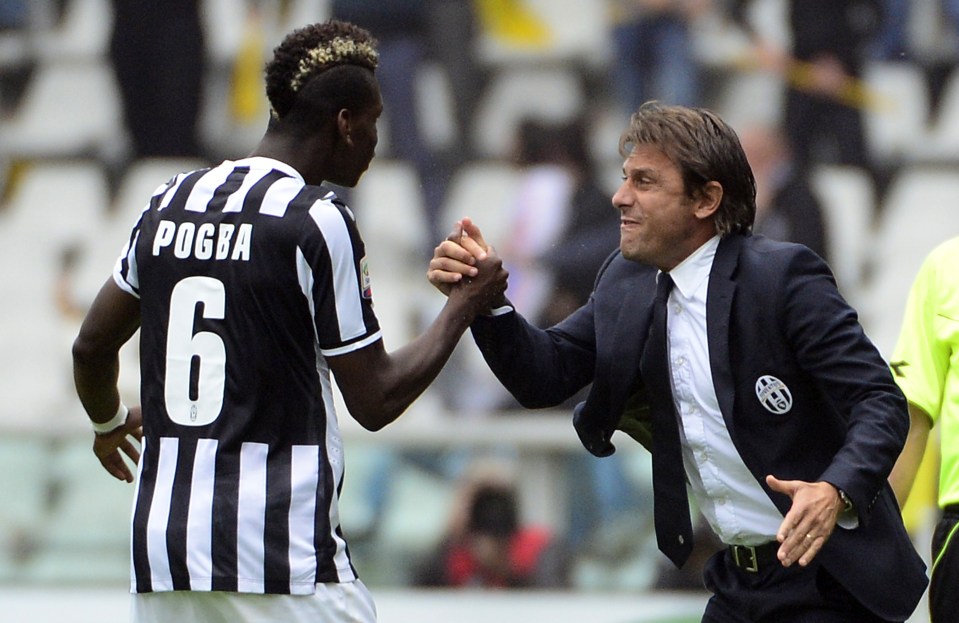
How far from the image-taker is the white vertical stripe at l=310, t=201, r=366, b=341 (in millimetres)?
3127

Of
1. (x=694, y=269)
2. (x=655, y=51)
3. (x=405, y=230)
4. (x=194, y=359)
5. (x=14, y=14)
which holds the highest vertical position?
(x=14, y=14)

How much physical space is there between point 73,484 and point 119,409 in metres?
4.63

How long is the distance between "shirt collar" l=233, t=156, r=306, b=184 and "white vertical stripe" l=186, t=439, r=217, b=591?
0.59 meters

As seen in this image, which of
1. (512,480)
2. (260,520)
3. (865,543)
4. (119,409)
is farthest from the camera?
(512,480)

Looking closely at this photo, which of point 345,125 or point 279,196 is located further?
point 345,125

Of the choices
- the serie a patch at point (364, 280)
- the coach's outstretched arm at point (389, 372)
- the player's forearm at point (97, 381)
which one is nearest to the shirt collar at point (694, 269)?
the coach's outstretched arm at point (389, 372)

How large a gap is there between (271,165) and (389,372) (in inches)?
20.1

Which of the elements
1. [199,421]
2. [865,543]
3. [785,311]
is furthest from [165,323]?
[865,543]

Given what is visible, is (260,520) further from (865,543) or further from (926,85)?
(926,85)

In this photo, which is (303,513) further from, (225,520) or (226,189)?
(226,189)

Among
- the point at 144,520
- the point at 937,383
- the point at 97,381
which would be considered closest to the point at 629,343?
the point at 937,383

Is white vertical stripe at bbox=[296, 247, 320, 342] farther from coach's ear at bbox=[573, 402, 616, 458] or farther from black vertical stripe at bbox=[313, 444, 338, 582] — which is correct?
coach's ear at bbox=[573, 402, 616, 458]

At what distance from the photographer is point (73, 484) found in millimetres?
8195

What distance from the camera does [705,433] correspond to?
3.41 metres
